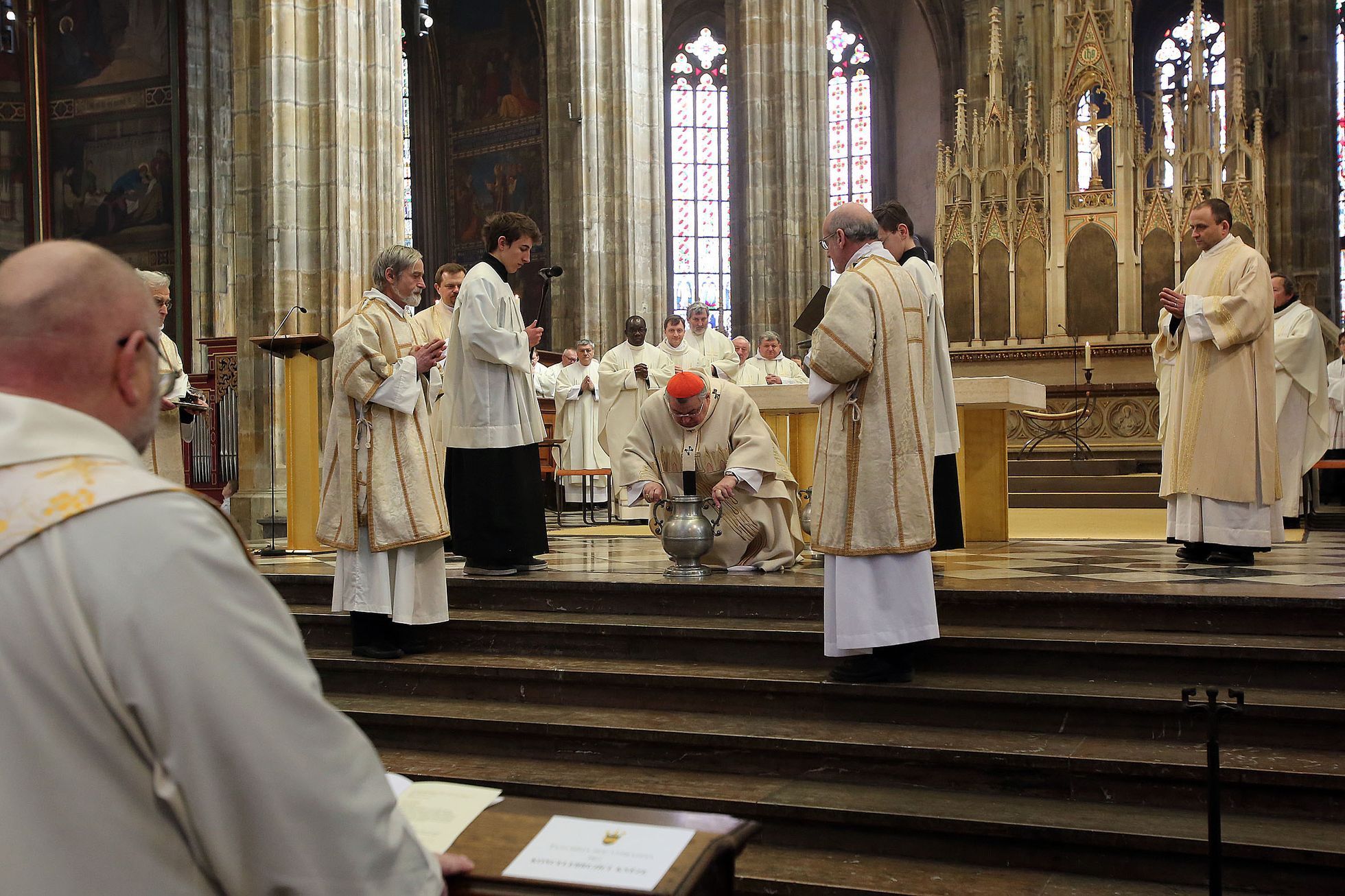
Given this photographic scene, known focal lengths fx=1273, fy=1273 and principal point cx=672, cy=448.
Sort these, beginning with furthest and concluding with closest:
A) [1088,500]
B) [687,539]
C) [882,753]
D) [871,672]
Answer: [1088,500] < [687,539] < [871,672] < [882,753]

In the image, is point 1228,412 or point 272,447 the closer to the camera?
point 1228,412

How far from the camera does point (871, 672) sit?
457 centimetres

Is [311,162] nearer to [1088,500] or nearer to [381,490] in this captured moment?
[381,490]

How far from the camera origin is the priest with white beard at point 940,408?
5.56 meters

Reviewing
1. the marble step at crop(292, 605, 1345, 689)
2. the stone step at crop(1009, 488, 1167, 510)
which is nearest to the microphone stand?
the marble step at crop(292, 605, 1345, 689)

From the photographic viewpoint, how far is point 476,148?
22.4 metres

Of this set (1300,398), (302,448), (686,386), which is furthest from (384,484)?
(1300,398)

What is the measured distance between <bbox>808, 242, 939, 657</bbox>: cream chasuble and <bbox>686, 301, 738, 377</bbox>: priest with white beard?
6.26m

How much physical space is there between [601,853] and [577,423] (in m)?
11.2

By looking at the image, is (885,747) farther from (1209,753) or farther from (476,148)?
(476,148)

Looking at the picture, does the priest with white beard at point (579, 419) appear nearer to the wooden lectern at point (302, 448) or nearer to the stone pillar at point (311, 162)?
the stone pillar at point (311, 162)

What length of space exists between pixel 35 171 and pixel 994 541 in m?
14.9

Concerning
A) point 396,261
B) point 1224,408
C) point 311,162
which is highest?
point 311,162

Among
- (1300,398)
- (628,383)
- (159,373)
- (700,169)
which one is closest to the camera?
(159,373)
